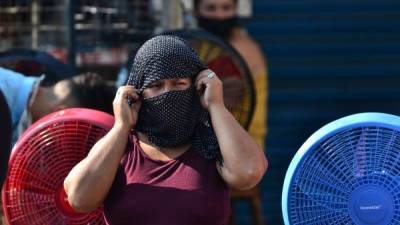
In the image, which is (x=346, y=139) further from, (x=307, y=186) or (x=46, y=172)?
(x=46, y=172)

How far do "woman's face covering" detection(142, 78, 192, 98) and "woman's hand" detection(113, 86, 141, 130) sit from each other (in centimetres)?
4

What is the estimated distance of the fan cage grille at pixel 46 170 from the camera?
3141 millimetres

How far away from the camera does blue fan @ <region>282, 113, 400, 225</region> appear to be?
2691mm

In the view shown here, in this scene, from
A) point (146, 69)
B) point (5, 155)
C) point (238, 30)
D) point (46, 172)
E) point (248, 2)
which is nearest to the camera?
point (5, 155)

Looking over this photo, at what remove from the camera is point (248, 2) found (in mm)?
5844

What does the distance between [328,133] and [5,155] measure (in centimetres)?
107

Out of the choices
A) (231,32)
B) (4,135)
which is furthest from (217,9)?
(4,135)

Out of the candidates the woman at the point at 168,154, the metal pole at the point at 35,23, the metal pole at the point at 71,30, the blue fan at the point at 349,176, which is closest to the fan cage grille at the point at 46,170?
the woman at the point at 168,154

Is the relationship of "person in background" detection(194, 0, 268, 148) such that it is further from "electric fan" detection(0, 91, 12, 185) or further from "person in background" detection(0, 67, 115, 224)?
"electric fan" detection(0, 91, 12, 185)

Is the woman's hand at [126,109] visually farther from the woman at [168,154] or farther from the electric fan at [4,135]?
the electric fan at [4,135]

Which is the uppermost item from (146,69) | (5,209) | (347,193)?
(146,69)

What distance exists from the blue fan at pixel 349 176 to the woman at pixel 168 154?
0.58ft

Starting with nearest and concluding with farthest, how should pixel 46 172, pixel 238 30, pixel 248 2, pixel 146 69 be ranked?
pixel 146 69 < pixel 46 172 < pixel 238 30 < pixel 248 2

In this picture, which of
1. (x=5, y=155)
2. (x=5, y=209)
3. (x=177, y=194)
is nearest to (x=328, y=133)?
(x=177, y=194)
